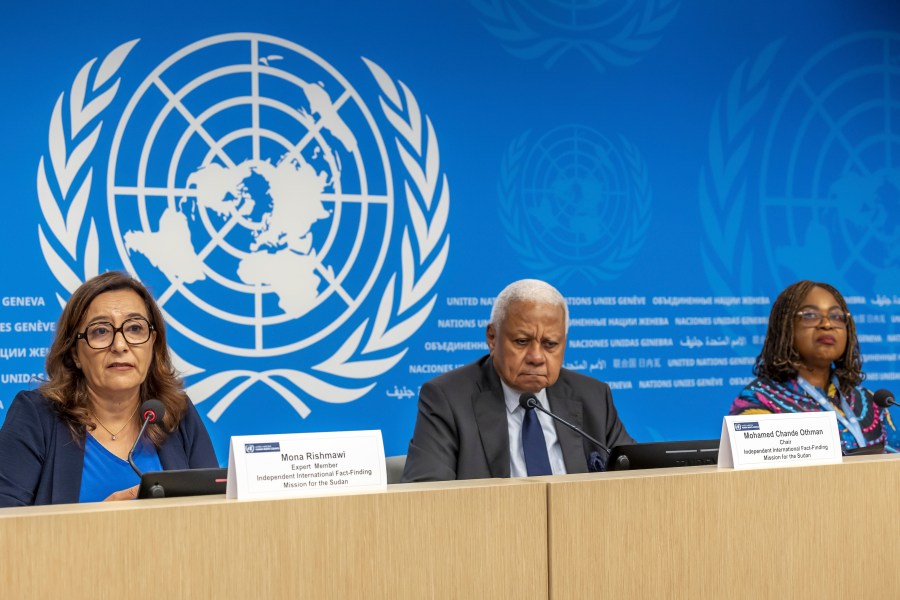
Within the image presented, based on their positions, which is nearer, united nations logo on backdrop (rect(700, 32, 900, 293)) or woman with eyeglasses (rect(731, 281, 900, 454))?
woman with eyeglasses (rect(731, 281, 900, 454))

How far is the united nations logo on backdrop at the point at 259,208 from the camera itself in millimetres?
3518

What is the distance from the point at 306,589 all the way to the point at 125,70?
8.95 feet

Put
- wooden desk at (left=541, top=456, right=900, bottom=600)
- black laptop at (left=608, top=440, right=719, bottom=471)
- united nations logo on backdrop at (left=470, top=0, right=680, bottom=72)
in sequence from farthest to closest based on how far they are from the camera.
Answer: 1. united nations logo on backdrop at (left=470, top=0, right=680, bottom=72)
2. black laptop at (left=608, top=440, right=719, bottom=471)
3. wooden desk at (left=541, top=456, right=900, bottom=600)

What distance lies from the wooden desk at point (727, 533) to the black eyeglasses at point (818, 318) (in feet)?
6.40

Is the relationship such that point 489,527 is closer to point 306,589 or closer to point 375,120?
point 306,589

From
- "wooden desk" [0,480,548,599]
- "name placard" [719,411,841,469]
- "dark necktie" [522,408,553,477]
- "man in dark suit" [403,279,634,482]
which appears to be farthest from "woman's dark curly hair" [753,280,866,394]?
"wooden desk" [0,480,548,599]

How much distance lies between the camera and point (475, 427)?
286 centimetres

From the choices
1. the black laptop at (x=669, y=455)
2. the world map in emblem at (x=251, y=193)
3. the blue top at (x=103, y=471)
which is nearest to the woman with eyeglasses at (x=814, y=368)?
the black laptop at (x=669, y=455)

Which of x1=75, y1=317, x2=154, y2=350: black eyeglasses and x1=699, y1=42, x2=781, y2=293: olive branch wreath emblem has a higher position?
x1=699, y1=42, x2=781, y2=293: olive branch wreath emblem

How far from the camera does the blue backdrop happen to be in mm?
3514

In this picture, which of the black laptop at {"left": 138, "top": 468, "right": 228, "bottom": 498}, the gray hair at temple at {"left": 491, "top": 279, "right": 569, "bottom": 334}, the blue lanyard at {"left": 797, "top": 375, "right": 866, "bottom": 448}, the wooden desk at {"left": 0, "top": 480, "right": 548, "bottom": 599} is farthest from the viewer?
the blue lanyard at {"left": 797, "top": 375, "right": 866, "bottom": 448}

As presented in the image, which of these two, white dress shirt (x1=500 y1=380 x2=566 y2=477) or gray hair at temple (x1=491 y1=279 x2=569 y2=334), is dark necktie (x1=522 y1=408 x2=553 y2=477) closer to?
white dress shirt (x1=500 y1=380 x2=566 y2=477)

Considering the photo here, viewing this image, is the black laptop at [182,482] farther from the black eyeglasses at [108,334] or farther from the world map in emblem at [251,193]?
the world map in emblem at [251,193]

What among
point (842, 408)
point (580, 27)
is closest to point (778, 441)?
point (842, 408)
